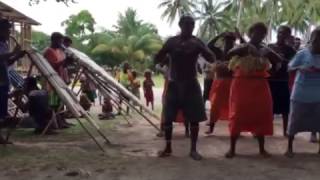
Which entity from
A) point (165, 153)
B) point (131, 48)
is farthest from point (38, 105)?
point (131, 48)

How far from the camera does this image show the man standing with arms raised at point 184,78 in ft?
25.4

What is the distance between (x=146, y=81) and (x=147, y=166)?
36.3 ft

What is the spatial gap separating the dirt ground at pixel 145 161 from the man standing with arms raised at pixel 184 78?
0.47m

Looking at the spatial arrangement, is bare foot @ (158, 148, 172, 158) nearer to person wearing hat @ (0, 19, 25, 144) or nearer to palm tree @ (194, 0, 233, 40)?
person wearing hat @ (0, 19, 25, 144)

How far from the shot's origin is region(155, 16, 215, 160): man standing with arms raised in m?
7.73

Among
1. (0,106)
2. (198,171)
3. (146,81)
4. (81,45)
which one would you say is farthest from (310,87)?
(81,45)

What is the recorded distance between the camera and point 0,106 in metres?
9.06

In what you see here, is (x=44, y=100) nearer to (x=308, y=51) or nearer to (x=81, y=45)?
(x=308, y=51)

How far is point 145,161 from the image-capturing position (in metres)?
7.53

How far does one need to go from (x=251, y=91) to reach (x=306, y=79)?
70 centimetres

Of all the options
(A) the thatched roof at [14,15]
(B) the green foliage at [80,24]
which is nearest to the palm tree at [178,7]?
(A) the thatched roof at [14,15]

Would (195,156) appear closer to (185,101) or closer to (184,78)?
(185,101)

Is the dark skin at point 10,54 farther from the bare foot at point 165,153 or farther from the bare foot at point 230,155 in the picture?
the bare foot at point 230,155

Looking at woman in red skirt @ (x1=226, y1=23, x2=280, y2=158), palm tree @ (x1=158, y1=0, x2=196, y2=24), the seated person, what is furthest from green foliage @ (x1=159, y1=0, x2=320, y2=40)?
woman in red skirt @ (x1=226, y1=23, x2=280, y2=158)
